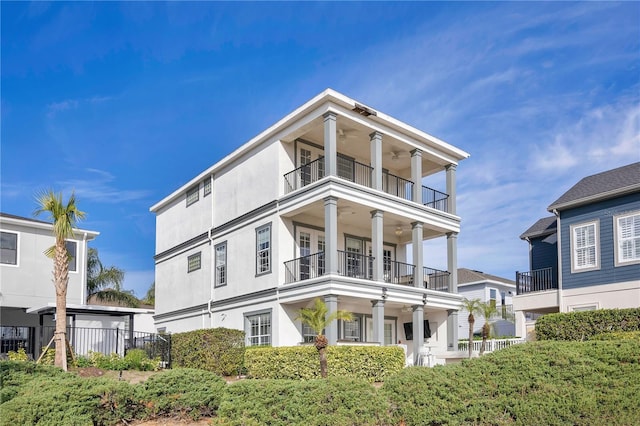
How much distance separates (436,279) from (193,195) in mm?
12533

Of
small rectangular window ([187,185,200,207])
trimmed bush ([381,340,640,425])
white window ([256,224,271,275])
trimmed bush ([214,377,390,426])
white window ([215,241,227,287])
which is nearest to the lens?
trimmed bush ([381,340,640,425])

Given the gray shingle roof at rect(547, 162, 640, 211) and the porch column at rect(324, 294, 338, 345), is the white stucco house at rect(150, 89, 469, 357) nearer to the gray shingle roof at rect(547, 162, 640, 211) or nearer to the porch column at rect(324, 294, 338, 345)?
the porch column at rect(324, 294, 338, 345)

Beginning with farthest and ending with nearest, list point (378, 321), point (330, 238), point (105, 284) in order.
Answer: point (105, 284) < point (378, 321) < point (330, 238)

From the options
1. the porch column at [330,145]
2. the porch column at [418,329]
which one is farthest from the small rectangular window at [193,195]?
the porch column at [418,329]

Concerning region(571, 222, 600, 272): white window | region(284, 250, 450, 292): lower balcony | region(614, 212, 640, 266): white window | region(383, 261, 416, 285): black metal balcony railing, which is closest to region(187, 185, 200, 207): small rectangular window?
region(284, 250, 450, 292): lower balcony

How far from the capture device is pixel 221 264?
93.6ft

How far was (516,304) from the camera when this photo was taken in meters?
30.3

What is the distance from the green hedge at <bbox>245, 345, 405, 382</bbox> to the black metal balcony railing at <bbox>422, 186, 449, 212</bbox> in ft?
28.0

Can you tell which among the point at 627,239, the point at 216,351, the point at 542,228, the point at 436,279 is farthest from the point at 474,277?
the point at 216,351

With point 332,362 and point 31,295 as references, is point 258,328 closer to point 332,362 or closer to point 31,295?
point 332,362

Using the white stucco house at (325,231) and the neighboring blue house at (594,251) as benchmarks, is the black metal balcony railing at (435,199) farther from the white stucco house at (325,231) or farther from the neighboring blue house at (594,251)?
the neighboring blue house at (594,251)

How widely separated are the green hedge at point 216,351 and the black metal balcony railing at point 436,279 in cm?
923

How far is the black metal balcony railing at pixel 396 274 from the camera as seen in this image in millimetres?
28913

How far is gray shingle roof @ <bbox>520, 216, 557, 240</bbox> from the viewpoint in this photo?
3103 cm
